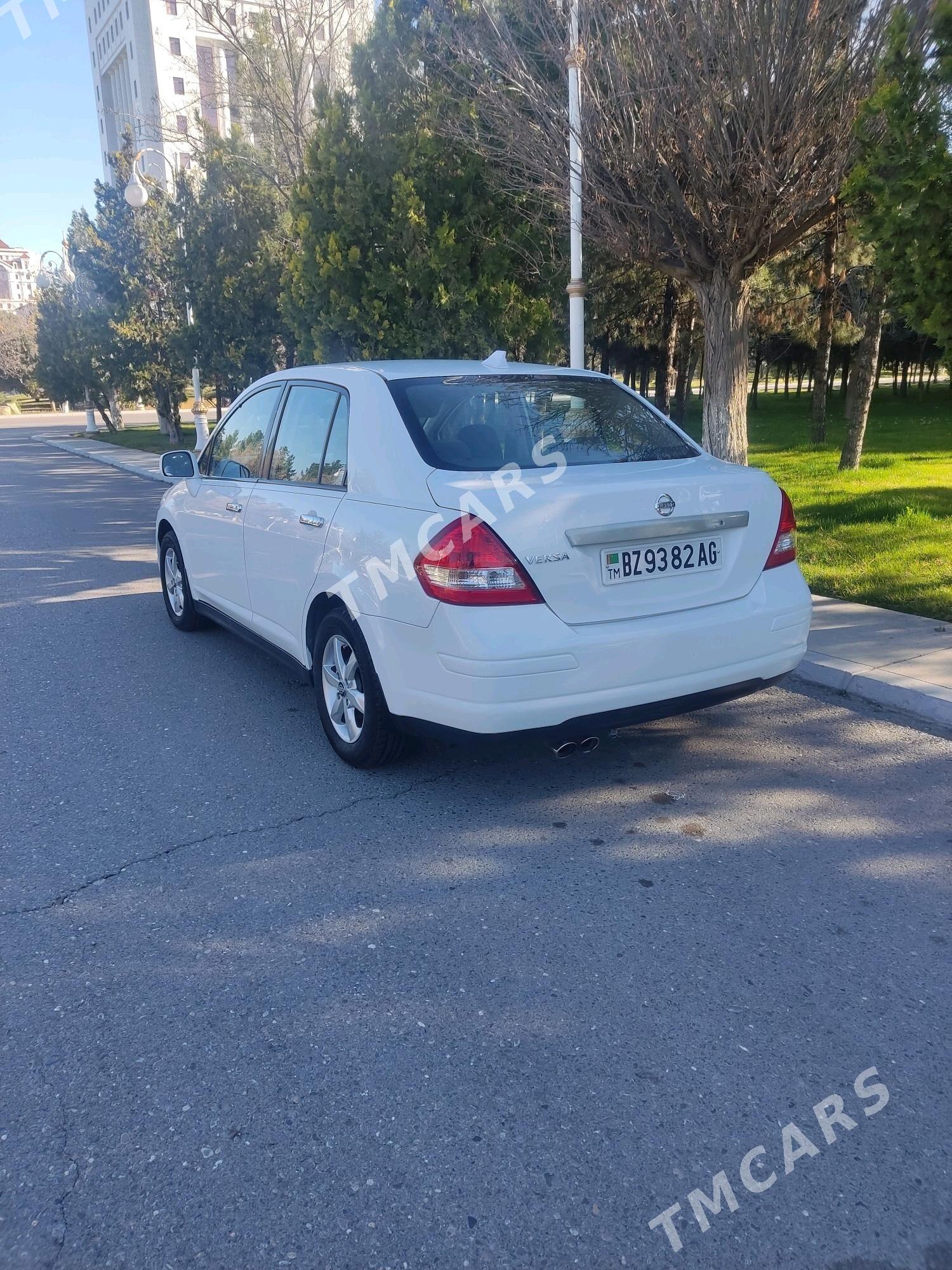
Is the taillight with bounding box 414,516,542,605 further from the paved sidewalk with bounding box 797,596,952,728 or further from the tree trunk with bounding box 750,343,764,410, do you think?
the tree trunk with bounding box 750,343,764,410

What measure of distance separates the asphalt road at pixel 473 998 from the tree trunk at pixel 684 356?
64.2ft

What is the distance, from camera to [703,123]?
8641mm

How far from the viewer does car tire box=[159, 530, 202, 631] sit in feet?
22.7

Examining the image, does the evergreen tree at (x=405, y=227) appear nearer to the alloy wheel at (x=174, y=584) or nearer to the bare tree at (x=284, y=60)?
the bare tree at (x=284, y=60)

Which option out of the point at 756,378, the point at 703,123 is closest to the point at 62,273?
the point at 756,378

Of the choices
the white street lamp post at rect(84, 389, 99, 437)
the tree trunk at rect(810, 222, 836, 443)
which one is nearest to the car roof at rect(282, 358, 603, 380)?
the tree trunk at rect(810, 222, 836, 443)

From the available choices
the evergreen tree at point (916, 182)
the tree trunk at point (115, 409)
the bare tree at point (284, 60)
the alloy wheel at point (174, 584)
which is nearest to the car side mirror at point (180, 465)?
the alloy wheel at point (174, 584)

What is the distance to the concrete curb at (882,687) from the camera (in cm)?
506

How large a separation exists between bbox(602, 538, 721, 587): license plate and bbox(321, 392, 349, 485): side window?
1.30 m

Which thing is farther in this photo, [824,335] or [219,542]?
[824,335]

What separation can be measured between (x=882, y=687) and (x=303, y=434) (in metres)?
3.24

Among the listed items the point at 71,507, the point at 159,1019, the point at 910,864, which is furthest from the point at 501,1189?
the point at 71,507

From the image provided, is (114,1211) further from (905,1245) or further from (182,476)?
(182,476)

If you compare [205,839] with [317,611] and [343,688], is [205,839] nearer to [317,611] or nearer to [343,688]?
[343,688]
